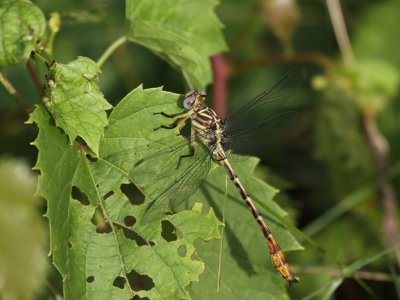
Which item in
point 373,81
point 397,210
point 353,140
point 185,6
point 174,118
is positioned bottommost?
point 397,210

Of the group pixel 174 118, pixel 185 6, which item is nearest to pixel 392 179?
pixel 185 6

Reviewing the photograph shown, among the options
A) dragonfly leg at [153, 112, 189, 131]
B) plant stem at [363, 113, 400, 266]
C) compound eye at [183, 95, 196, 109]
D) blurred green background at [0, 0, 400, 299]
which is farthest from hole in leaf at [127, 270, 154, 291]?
plant stem at [363, 113, 400, 266]

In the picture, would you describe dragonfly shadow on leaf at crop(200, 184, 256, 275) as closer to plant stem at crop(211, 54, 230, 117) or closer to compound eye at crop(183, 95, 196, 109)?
compound eye at crop(183, 95, 196, 109)

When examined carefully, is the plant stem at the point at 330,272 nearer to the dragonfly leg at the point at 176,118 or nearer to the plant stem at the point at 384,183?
the plant stem at the point at 384,183

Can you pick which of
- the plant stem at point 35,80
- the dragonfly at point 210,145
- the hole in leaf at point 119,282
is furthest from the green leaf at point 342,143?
the plant stem at point 35,80

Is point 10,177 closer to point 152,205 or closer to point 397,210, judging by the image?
point 152,205

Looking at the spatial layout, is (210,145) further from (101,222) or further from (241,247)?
(101,222)
